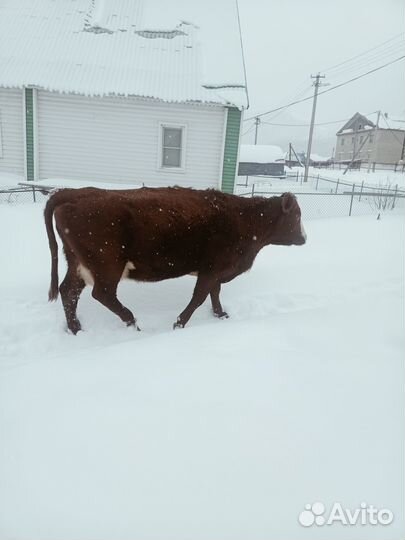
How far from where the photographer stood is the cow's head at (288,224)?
16.5 ft

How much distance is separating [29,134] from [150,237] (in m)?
9.60

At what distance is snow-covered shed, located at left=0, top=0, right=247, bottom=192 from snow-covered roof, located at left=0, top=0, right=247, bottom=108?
0.11ft

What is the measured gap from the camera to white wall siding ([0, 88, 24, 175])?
38.7 ft

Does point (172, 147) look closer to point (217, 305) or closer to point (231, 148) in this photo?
point (231, 148)

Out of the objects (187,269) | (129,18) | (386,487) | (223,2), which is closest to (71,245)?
(187,269)

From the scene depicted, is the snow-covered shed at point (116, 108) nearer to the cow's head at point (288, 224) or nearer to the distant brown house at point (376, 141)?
the cow's head at point (288, 224)

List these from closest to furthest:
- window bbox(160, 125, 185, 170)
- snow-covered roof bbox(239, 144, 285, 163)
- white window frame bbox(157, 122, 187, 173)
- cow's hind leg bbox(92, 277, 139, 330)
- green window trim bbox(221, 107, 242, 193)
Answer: cow's hind leg bbox(92, 277, 139, 330)
green window trim bbox(221, 107, 242, 193)
white window frame bbox(157, 122, 187, 173)
window bbox(160, 125, 185, 170)
snow-covered roof bbox(239, 144, 285, 163)

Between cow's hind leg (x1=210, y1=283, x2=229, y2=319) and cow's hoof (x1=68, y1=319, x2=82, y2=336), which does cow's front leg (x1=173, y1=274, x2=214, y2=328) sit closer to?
cow's hind leg (x1=210, y1=283, x2=229, y2=319)

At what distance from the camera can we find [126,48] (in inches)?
515

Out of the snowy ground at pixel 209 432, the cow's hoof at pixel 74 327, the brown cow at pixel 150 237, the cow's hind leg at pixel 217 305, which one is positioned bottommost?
the cow's hoof at pixel 74 327

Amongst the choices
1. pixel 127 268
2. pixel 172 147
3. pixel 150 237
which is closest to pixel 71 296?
pixel 127 268

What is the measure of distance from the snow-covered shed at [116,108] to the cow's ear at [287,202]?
24.5ft

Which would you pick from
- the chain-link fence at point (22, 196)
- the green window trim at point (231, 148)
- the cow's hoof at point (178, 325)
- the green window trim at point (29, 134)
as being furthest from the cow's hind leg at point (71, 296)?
the green window trim at point (29, 134)

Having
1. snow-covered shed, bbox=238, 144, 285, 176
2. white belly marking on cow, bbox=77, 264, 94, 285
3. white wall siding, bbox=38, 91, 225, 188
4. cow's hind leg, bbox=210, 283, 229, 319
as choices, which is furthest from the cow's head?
snow-covered shed, bbox=238, 144, 285, 176
